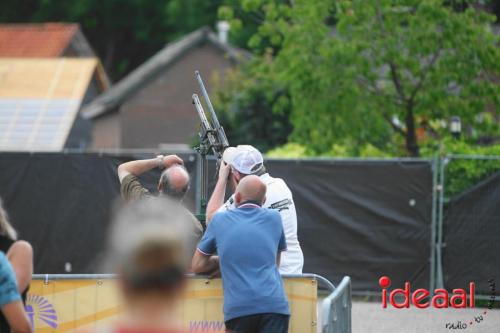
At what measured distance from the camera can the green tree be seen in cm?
1898

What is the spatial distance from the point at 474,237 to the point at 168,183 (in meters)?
7.91

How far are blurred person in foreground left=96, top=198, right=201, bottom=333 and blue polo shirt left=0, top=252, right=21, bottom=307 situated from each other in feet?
7.05

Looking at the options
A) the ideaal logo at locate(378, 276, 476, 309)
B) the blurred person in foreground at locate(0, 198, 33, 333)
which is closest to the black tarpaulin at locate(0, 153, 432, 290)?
the ideaal logo at locate(378, 276, 476, 309)

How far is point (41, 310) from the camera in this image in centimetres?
823

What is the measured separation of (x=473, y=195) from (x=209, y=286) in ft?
23.7

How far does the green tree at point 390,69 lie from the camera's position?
19.0 meters

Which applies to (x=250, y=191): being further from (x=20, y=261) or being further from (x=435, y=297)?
(x=435, y=297)

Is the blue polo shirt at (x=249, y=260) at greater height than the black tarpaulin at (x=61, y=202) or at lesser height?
greater

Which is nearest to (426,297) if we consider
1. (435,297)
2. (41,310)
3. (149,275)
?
(435,297)

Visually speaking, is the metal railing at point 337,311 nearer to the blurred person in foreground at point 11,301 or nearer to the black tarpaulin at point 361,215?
the blurred person in foreground at point 11,301

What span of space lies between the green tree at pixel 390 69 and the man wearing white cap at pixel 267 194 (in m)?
11.3

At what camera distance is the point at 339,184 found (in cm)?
1491

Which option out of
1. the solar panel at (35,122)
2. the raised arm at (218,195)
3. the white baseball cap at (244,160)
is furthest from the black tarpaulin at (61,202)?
the solar panel at (35,122)

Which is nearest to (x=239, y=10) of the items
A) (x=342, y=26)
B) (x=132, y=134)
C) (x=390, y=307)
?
(x=342, y=26)
